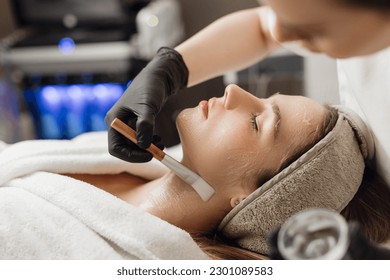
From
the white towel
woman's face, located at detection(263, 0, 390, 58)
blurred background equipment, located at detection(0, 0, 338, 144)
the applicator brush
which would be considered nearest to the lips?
the applicator brush

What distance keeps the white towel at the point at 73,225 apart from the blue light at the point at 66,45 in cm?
133

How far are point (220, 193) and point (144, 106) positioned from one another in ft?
0.80

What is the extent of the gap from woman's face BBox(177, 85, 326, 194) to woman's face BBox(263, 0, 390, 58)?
45cm

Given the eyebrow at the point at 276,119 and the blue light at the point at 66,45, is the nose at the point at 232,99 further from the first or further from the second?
the blue light at the point at 66,45

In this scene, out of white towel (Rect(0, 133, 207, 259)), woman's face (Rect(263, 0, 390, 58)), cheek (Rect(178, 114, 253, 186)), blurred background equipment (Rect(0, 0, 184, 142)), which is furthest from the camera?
blurred background equipment (Rect(0, 0, 184, 142))

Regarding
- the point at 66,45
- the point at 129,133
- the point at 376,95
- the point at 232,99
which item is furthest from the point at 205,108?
the point at 66,45

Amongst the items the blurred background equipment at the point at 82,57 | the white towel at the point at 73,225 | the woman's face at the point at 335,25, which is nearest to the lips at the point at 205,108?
the white towel at the point at 73,225

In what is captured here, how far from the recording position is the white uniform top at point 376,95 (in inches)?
41.7

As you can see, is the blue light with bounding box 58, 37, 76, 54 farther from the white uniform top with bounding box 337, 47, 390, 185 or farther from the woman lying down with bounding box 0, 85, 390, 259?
the white uniform top with bounding box 337, 47, 390, 185

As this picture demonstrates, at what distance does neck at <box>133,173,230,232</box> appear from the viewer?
112 cm
